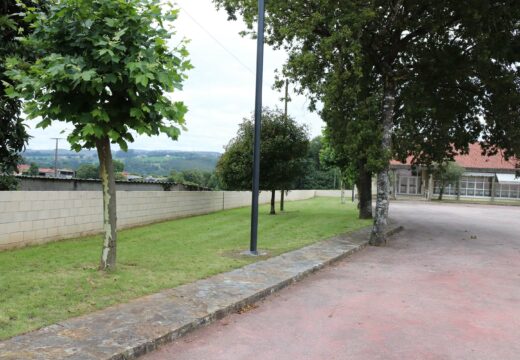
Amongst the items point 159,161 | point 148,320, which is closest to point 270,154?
point 148,320

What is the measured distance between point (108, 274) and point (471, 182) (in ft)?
166

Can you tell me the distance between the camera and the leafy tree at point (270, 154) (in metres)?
23.2

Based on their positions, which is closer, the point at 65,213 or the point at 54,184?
the point at 65,213

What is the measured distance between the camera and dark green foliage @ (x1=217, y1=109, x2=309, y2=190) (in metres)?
23.2

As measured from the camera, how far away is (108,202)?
7.68 m

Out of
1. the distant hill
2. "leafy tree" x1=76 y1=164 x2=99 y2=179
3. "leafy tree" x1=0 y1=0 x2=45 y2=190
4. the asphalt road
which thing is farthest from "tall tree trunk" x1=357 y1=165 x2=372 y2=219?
the distant hill

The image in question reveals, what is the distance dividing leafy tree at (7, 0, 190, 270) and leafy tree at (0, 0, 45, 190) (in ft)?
9.77

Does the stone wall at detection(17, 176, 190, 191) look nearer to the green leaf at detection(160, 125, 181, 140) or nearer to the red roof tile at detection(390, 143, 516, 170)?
the green leaf at detection(160, 125, 181, 140)

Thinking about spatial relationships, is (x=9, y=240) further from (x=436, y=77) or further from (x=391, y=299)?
(x=436, y=77)

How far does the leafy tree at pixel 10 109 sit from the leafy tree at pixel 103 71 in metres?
2.98

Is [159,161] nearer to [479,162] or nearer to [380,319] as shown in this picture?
[479,162]

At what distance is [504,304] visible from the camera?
23.0ft

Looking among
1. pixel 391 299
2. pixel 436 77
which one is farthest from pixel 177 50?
pixel 436 77

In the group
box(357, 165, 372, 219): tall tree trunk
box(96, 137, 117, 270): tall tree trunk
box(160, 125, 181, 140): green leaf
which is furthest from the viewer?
box(357, 165, 372, 219): tall tree trunk
